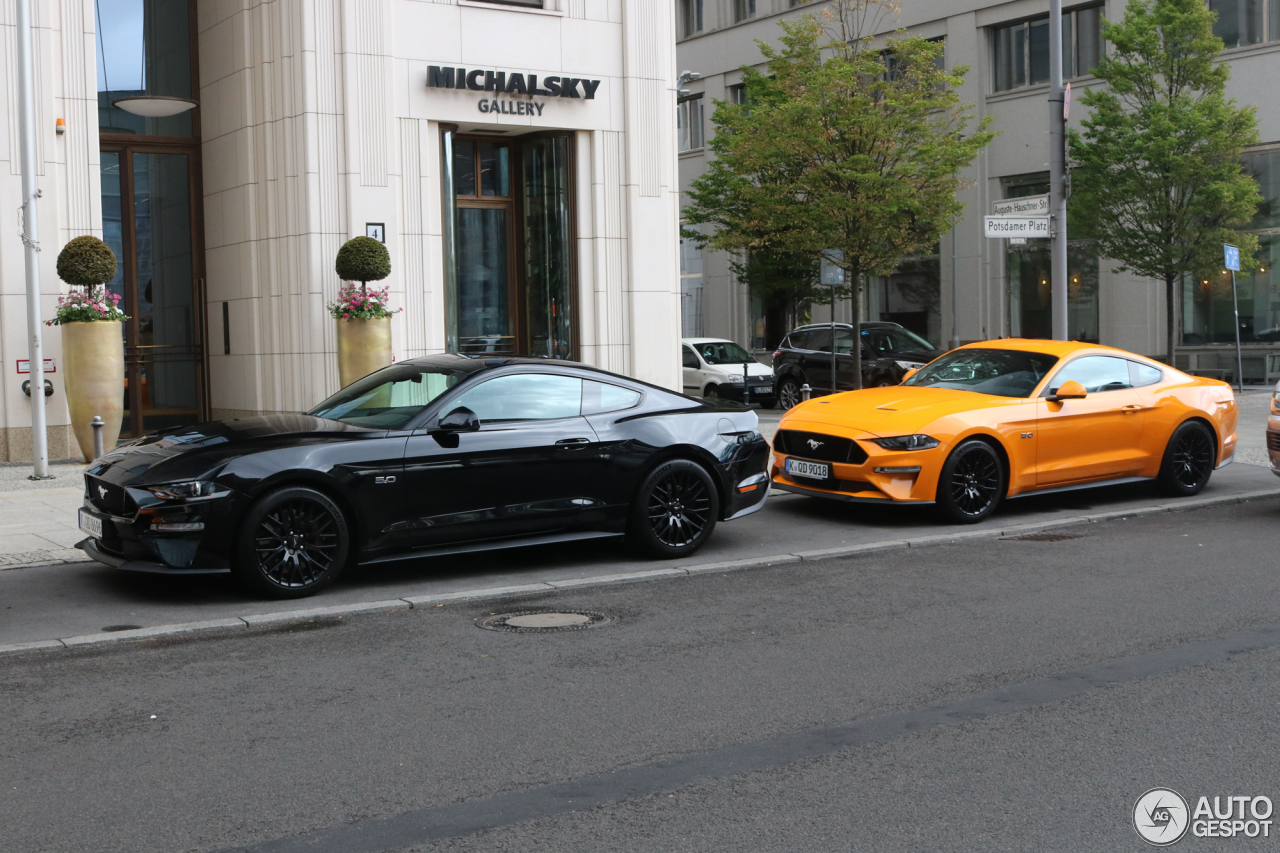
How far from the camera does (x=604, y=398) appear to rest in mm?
9352

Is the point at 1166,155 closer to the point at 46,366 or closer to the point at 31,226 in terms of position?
the point at 46,366

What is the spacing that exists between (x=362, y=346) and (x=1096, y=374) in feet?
29.5

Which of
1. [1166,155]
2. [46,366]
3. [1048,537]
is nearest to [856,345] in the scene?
[1166,155]

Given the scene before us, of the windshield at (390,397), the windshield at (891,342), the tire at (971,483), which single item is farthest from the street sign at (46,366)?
the windshield at (891,342)

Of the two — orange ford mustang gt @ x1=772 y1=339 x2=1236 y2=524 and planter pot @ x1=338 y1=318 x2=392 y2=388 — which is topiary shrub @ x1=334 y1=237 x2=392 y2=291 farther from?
orange ford mustang gt @ x1=772 y1=339 x2=1236 y2=524

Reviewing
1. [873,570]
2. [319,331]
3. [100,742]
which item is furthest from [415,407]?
[319,331]

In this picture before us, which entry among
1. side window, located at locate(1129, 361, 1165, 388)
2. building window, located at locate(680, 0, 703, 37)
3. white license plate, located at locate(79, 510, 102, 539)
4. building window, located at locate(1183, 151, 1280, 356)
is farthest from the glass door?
building window, located at locate(680, 0, 703, 37)

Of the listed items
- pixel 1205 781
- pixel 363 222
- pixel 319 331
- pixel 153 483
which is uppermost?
pixel 363 222

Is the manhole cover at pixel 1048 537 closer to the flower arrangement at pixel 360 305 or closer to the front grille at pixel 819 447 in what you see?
the front grille at pixel 819 447

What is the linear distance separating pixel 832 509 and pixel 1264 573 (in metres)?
4.08

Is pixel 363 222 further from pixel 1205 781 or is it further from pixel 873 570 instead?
pixel 1205 781

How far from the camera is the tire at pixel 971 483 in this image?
10.8 meters

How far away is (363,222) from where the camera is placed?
17.2 m

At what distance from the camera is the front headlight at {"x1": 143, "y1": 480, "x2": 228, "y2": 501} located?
7582 mm
